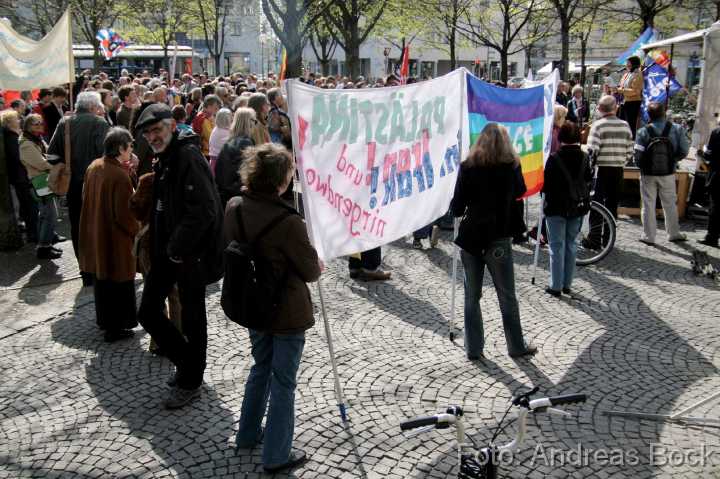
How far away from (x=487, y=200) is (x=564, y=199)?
1.84 meters

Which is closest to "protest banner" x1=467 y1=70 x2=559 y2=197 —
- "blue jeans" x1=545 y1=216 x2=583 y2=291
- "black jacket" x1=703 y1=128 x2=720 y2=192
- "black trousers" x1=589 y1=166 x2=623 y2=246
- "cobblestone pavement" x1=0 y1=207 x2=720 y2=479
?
"blue jeans" x1=545 y1=216 x2=583 y2=291

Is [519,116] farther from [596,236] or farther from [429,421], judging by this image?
[429,421]

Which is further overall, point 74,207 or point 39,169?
point 39,169

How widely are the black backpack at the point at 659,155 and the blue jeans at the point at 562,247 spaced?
8.59ft

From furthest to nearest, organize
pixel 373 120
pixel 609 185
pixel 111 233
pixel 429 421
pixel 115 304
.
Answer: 1. pixel 609 185
2. pixel 115 304
3. pixel 111 233
4. pixel 373 120
5. pixel 429 421

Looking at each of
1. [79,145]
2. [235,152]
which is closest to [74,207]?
[79,145]

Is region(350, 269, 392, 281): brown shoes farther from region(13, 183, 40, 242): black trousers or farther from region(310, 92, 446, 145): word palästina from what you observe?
region(13, 183, 40, 242): black trousers

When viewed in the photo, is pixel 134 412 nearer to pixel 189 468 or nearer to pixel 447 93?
pixel 189 468

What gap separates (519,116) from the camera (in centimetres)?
643

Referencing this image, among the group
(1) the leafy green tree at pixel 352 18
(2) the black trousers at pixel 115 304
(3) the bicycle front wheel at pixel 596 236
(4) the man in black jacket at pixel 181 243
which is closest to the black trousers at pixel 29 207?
(2) the black trousers at pixel 115 304

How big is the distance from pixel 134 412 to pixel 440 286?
3696 millimetres

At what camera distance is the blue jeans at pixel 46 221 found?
8281mm

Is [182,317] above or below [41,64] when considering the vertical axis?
below

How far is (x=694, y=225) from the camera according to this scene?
10070 millimetres
